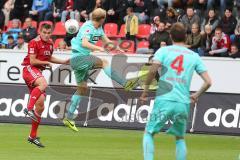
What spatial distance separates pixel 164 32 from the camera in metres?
24.4

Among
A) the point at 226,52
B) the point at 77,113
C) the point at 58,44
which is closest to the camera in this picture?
the point at 77,113

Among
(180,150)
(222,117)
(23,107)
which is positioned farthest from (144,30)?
(180,150)

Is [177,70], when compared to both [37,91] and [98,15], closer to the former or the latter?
[37,91]

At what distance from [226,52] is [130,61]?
3.48 metres

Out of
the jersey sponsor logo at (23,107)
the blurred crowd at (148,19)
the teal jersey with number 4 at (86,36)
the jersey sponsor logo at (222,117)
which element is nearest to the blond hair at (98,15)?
the teal jersey with number 4 at (86,36)

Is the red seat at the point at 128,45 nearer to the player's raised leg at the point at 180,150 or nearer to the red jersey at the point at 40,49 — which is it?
the red jersey at the point at 40,49

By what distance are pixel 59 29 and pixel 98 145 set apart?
1193 centimetres

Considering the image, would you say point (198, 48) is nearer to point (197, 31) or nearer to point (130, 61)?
point (197, 31)

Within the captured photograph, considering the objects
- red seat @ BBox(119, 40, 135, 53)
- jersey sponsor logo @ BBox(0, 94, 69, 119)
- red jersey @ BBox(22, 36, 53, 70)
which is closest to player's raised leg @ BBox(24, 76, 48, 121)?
red jersey @ BBox(22, 36, 53, 70)

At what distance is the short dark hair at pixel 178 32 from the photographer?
1104 centimetres

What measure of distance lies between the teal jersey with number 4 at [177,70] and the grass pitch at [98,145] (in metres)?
3.05

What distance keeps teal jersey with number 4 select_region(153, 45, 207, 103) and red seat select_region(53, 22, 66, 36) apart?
1638 cm

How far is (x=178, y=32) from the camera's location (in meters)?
11.1

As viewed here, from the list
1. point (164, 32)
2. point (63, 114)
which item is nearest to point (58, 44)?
point (164, 32)
